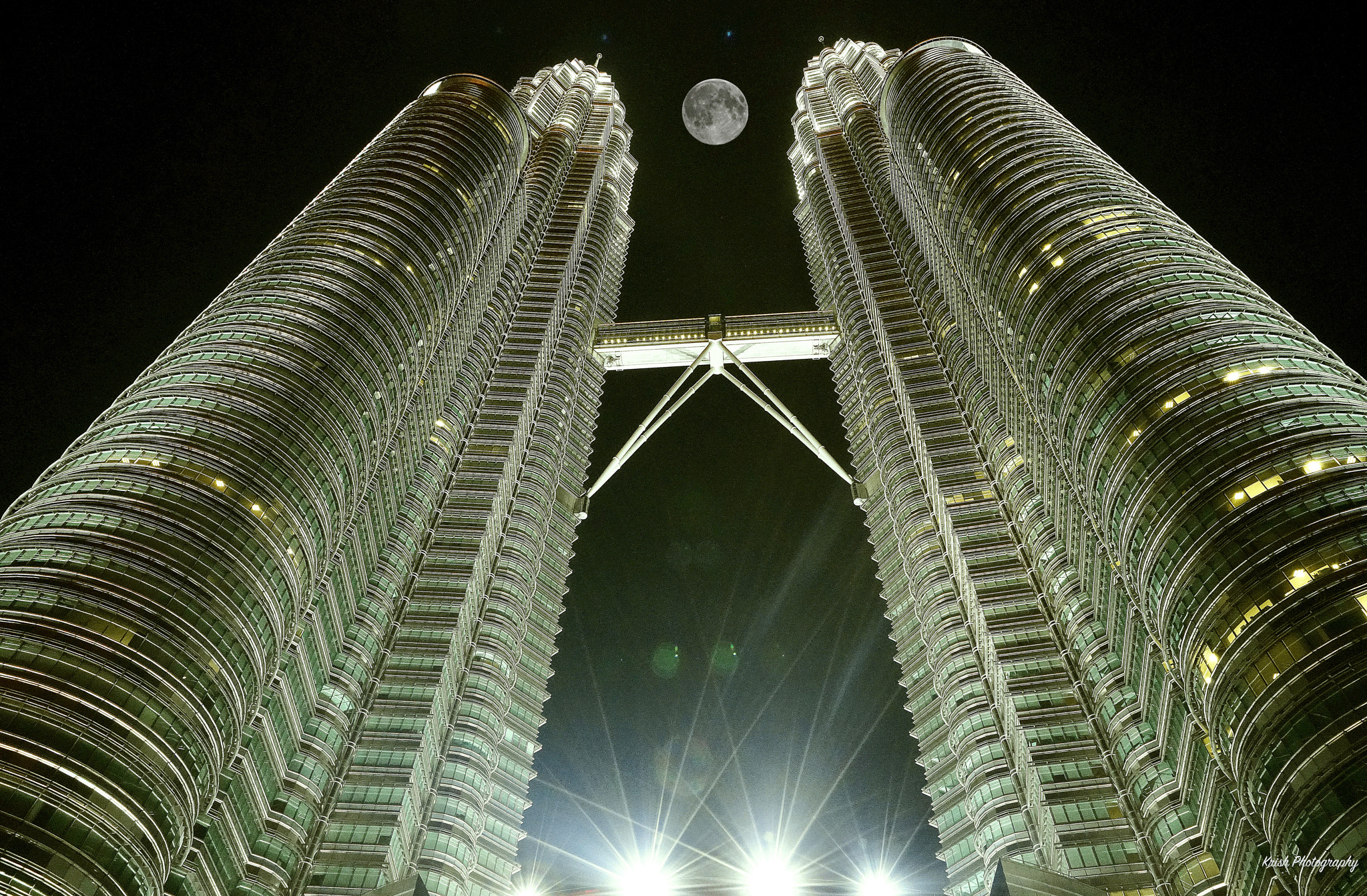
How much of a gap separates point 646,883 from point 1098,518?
35714 mm

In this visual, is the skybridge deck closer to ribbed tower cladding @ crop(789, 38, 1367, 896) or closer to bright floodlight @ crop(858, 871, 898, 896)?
ribbed tower cladding @ crop(789, 38, 1367, 896)

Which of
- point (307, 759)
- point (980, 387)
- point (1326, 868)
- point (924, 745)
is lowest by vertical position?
point (1326, 868)

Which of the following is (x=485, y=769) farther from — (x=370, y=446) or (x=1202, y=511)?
(x=1202, y=511)

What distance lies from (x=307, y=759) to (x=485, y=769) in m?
12.6

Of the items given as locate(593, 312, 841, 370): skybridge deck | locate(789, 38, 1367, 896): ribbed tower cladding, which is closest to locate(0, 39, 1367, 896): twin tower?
locate(789, 38, 1367, 896): ribbed tower cladding

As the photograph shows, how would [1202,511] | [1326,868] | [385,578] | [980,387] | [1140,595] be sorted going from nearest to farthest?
1. [1326,868]
2. [1202,511]
3. [1140,595]
4. [385,578]
5. [980,387]

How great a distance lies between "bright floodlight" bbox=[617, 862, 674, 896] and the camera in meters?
71.4

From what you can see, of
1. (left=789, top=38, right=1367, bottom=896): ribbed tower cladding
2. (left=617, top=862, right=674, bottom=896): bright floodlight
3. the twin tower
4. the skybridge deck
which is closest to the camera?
the twin tower

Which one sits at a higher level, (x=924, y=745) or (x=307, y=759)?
(x=924, y=745)

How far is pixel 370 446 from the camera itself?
7869cm

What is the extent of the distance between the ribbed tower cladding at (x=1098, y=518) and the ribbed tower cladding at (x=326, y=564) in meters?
31.7

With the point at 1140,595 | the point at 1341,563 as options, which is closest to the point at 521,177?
the point at 1140,595

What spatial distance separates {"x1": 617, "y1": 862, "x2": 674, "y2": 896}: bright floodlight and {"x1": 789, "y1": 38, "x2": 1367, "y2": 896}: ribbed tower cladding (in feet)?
61.8

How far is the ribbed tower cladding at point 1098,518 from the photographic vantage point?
169 ft
